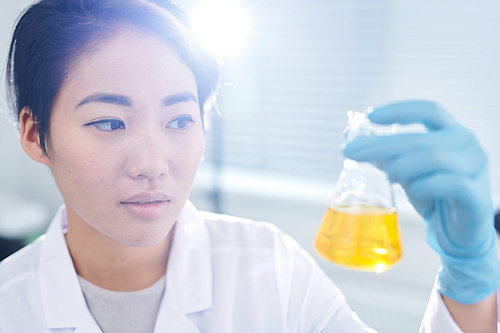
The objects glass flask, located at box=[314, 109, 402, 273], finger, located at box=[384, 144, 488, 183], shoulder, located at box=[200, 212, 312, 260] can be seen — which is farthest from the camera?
shoulder, located at box=[200, 212, 312, 260]

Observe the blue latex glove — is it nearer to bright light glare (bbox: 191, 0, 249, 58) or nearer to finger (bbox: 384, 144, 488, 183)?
finger (bbox: 384, 144, 488, 183)

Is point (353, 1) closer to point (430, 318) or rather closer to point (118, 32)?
point (118, 32)

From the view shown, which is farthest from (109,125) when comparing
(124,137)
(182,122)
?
(182,122)

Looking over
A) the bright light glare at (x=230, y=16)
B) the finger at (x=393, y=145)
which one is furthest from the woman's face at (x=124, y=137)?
the bright light glare at (x=230, y=16)

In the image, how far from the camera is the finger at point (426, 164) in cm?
65

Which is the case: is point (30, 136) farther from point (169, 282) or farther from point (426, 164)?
point (426, 164)

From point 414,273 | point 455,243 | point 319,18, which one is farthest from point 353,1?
point 455,243

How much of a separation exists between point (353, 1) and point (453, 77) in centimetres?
56

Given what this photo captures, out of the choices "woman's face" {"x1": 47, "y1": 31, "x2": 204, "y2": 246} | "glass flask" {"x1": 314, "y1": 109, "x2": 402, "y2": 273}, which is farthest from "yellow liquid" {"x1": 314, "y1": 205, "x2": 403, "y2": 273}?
"woman's face" {"x1": 47, "y1": 31, "x2": 204, "y2": 246}

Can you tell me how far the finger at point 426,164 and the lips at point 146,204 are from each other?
1.49 ft

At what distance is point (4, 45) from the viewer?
2.40 metres

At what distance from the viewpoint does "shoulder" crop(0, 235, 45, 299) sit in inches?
38.9

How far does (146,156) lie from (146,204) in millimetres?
105

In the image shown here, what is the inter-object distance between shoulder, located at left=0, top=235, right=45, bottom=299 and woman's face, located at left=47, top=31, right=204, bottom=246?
0.25 metres
